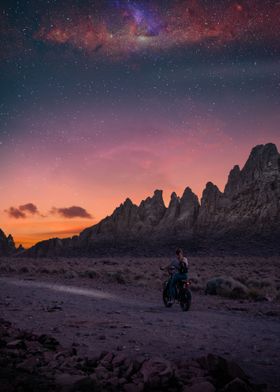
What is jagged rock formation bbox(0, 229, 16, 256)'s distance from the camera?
16211 centimetres

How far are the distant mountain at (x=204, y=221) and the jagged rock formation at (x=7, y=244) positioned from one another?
95.3ft

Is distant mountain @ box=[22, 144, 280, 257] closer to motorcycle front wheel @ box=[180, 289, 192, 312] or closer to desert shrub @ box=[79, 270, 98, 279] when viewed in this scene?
desert shrub @ box=[79, 270, 98, 279]

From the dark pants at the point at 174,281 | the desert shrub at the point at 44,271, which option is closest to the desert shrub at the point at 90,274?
the desert shrub at the point at 44,271

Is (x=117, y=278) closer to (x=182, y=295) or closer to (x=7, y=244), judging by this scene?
(x=182, y=295)

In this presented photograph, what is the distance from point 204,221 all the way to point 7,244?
95.8m

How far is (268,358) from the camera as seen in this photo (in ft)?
21.5

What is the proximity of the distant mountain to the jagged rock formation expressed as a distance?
29.0 metres

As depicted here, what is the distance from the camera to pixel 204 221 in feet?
391

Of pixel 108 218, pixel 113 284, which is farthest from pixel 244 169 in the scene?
pixel 113 284

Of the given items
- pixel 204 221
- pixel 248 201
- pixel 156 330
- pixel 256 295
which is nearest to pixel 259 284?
pixel 256 295

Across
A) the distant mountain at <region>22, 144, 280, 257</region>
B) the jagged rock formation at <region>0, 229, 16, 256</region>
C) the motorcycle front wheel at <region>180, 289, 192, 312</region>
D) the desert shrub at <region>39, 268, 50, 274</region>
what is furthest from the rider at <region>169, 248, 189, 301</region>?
the jagged rock formation at <region>0, 229, 16, 256</region>

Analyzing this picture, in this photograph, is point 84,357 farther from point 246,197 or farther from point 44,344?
point 246,197

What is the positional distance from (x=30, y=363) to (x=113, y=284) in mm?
17956

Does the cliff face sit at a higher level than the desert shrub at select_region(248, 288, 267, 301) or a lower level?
higher
